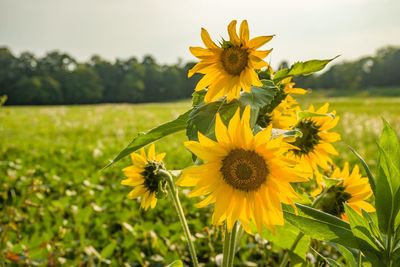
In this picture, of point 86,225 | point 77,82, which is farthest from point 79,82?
point 86,225

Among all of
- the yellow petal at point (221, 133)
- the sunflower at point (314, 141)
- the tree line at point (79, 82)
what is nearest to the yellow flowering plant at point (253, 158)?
the yellow petal at point (221, 133)

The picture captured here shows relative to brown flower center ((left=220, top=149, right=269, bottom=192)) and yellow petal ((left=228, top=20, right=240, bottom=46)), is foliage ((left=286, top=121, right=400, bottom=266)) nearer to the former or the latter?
brown flower center ((left=220, top=149, right=269, bottom=192))

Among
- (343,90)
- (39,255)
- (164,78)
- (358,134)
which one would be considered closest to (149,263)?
(39,255)

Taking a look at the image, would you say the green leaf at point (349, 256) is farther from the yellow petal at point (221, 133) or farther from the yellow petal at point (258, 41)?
the yellow petal at point (258, 41)

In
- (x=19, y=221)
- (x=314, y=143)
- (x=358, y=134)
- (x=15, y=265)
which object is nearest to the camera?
(x=314, y=143)

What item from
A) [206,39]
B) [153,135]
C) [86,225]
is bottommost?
[86,225]

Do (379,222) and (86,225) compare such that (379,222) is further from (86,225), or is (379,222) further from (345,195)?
(86,225)

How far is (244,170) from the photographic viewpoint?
3.48 feet

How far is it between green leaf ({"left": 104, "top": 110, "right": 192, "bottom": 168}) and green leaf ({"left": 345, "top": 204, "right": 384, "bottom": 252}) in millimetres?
504

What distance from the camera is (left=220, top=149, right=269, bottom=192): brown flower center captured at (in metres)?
1.04

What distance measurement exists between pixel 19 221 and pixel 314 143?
7.87ft

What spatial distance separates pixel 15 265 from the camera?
2293 mm

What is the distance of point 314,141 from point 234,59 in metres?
0.51

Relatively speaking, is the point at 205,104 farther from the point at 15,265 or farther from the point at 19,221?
the point at 19,221
